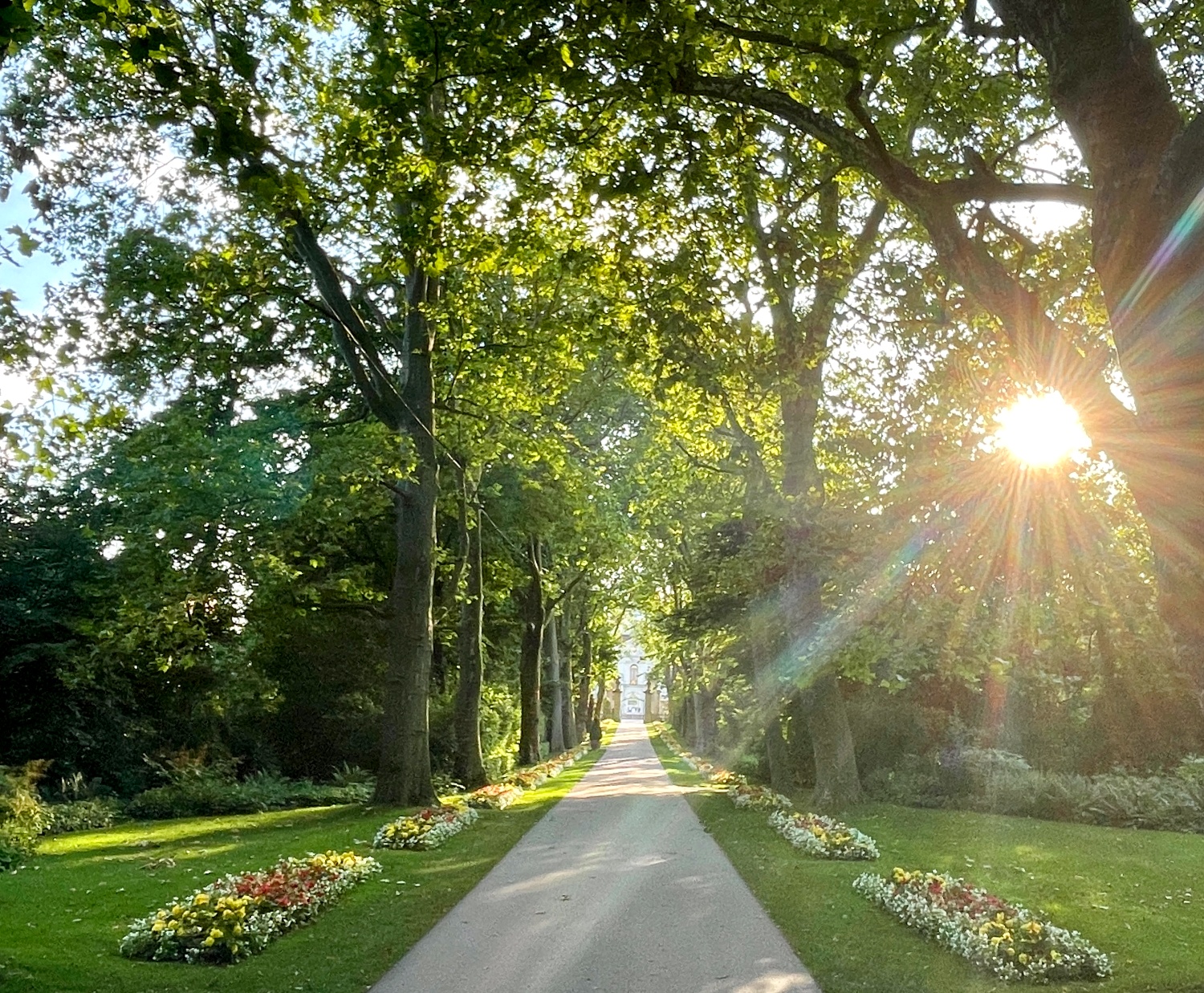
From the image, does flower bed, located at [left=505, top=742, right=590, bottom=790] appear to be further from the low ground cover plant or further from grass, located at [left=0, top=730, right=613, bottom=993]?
grass, located at [left=0, top=730, right=613, bottom=993]

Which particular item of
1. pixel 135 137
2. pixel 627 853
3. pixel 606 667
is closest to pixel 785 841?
pixel 627 853

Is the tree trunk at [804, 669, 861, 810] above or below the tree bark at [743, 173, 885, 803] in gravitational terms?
below

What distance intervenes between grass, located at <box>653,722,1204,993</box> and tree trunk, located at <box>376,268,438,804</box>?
17.9ft

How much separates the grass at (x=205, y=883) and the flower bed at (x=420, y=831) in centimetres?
21

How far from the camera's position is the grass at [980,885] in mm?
7176

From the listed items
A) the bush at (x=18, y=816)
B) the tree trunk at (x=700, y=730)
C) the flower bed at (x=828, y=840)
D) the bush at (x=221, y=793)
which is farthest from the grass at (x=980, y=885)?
the tree trunk at (x=700, y=730)

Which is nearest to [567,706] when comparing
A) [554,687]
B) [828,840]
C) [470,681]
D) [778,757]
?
[554,687]

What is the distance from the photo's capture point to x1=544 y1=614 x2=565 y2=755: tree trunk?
38.3 meters

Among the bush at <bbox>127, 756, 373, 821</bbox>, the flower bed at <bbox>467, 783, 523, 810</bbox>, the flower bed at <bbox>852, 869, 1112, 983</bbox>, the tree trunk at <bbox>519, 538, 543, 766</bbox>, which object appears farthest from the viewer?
the tree trunk at <bbox>519, 538, 543, 766</bbox>

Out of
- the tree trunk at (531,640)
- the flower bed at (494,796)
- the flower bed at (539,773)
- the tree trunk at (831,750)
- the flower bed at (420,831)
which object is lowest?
the flower bed at (539,773)

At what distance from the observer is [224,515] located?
1842cm

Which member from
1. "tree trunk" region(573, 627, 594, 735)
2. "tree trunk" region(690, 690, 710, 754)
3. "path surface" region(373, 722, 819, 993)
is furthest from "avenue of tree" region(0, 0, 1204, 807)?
"tree trunk" region(573, 627, 594, 735)

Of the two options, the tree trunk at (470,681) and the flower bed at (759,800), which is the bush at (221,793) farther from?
the flower bed at (759,800)

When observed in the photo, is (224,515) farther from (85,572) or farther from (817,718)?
(817,718)
